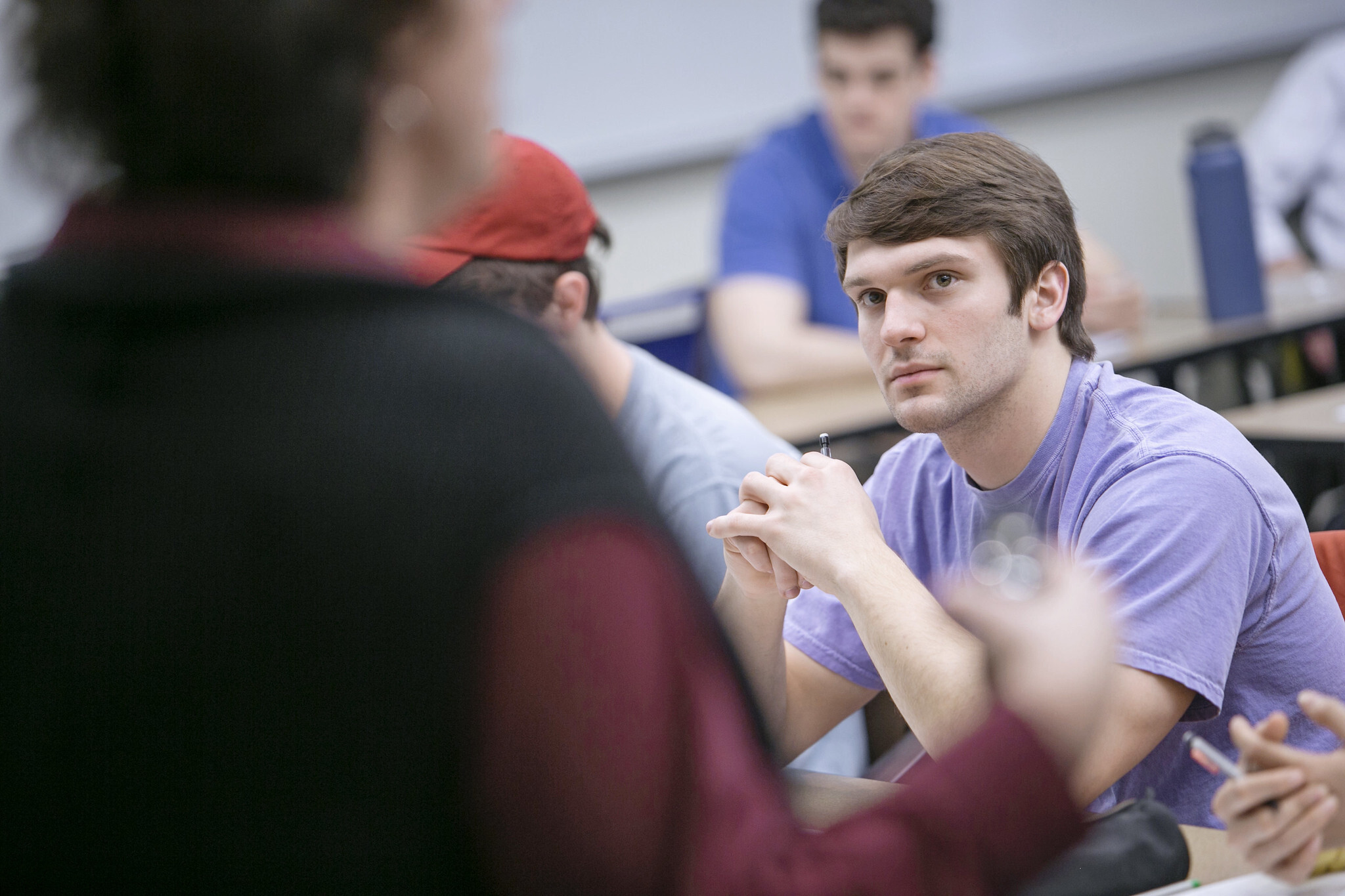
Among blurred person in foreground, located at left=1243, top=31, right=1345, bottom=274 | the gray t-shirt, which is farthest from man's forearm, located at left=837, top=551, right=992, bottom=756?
blurred person in foreground, located at left=1243, top=31, right=1345, bottom=274

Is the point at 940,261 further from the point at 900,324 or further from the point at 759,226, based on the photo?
the point at 759,226

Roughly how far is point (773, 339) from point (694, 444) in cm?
138

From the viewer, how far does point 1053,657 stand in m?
0.60

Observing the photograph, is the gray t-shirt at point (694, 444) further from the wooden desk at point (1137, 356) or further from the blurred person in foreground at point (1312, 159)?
the blurred person in foreground at point (1312, 159)

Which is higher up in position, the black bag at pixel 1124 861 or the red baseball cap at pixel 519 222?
the red baseball cap at pixel 519 222

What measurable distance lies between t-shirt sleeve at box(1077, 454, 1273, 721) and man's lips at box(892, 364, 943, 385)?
0.71 ft


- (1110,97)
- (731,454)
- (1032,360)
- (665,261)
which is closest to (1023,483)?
(1032,360)

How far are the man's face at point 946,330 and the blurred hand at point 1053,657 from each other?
0.68 metres

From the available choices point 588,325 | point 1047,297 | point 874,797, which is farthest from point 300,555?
point 588,325

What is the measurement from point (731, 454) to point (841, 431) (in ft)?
3.11

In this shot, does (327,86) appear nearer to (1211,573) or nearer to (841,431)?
(1211,573)

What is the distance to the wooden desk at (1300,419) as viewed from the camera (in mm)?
2244

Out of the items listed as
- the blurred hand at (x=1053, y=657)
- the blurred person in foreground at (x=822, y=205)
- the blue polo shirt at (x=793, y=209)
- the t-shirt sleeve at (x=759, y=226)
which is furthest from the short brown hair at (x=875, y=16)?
the blurred hand at (x=1053, y=657)

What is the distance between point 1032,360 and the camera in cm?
132
